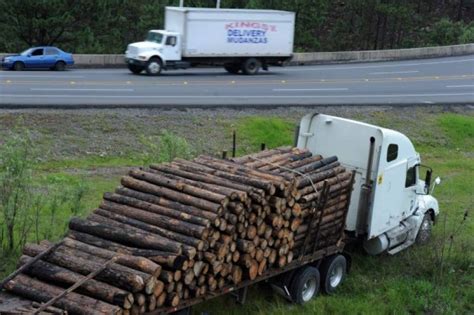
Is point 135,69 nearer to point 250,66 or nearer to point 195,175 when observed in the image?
point 250,66

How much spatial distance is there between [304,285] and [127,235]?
12.8 ft

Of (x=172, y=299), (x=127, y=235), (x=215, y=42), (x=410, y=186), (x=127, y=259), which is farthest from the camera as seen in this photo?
(x=215, y=42)

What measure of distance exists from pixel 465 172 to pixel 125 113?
38.6 feet

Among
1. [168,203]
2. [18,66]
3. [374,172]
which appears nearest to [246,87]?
[18,66]

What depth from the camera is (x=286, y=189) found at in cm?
1292

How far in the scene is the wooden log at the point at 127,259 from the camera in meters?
10.8

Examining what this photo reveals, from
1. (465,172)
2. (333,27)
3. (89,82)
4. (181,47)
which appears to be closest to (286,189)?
(465,172)

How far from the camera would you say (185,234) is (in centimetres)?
1164

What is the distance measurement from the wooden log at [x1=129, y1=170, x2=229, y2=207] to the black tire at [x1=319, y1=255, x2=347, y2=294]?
141 inches

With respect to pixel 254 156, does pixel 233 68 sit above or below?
below

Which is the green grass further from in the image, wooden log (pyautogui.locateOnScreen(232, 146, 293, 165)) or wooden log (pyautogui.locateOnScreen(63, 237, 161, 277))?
wooden log (pyautogui.locateOnScreen(63, 237, 161, 277))

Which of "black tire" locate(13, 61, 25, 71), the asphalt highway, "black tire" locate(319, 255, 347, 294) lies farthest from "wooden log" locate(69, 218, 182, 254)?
"black tire" locate(13, 61, 25, 71)

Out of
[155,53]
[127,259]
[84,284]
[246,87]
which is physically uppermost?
[127,259]

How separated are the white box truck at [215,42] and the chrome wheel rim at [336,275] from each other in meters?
25.7
